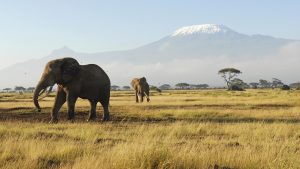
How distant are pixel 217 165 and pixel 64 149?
3.59m

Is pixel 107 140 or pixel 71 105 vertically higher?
pixel 71 105

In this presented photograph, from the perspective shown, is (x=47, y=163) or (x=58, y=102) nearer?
(x=47, y=163)

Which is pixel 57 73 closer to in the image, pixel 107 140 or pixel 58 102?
pixel 58 102

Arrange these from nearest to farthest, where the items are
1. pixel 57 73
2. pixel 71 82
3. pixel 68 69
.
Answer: pixel 57 73 < pixel 68 69 < pixel 71 82

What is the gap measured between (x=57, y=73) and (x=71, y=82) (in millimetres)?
811

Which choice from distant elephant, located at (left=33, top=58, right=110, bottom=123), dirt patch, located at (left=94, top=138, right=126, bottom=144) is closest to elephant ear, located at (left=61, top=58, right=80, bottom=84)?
distant elephant, located at (left=33, top=58, right=110, bottom=123)

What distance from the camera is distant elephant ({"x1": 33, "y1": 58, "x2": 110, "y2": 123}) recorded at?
21.8m

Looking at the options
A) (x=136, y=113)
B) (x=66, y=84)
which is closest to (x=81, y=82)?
(x=66, y=84)

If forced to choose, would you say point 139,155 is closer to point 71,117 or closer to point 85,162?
point 85,162

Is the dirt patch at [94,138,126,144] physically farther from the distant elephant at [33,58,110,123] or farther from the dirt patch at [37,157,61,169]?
the distant elephant at [33,58,110,123]

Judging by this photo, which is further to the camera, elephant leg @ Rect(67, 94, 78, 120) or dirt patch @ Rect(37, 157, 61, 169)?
elephant leg @ Rect(67, 94, 78, 120)

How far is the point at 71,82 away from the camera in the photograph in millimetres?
22344

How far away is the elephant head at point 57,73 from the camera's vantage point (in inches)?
859

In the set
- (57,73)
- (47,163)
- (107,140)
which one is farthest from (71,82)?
(47,163)
